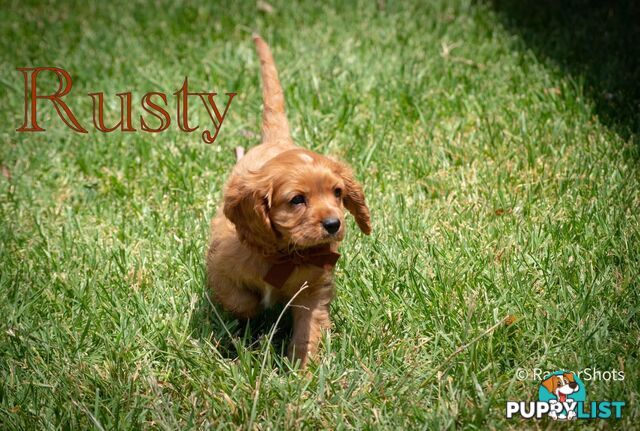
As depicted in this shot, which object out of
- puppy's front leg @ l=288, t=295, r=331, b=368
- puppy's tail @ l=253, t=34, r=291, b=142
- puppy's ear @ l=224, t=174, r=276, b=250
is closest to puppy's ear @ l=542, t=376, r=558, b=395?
puppy's front leg @ l=288, t=295, r=331, b=368

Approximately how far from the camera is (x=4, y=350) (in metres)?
2.92

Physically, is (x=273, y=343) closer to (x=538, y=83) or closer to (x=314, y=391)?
(x=314, y=391)

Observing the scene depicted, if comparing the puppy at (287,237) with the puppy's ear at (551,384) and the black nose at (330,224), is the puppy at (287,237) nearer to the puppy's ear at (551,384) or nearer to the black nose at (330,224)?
the black nose at (330,224)

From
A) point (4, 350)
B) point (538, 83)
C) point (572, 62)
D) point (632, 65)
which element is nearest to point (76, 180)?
point (4, 350)

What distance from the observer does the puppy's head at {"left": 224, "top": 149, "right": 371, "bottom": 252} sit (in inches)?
102

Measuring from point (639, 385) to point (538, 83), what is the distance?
285cm

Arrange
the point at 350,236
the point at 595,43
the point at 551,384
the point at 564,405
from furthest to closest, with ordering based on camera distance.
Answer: the point at 595,43, the point at 350,236, the point at 551,384, the point at 564,405

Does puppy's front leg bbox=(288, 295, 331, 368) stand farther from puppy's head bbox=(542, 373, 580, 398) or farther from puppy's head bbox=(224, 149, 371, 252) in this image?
puppy's head bbox=(542, 373, 580, 398)

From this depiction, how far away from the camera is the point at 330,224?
2.55 meters

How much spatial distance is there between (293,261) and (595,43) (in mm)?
3722
